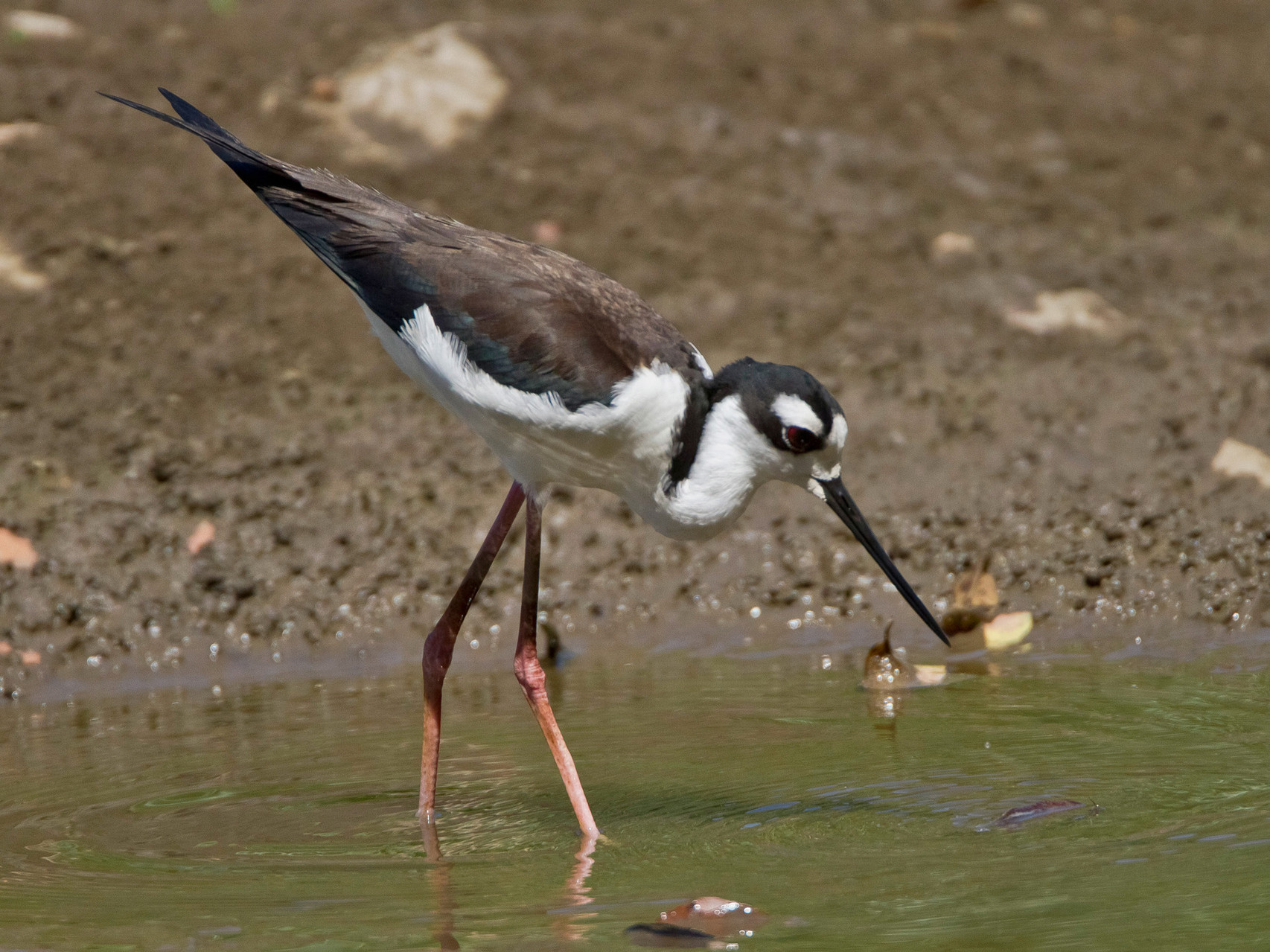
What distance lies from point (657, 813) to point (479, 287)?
4.98 ft

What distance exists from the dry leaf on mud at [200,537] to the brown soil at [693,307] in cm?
4

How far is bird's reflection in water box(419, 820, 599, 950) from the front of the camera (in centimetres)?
329

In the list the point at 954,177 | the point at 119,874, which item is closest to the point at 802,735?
the point at 119,874

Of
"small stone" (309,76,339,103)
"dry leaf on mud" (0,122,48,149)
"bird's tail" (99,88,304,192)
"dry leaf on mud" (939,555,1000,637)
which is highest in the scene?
"small stone" (309,76,339,103)

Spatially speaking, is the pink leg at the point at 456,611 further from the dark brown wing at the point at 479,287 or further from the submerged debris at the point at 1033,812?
the submerged debris at the point at 1033,812

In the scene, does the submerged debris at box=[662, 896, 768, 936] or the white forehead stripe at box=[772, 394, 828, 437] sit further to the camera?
the white forehead stripe at box=[772, 394, 828, 437]

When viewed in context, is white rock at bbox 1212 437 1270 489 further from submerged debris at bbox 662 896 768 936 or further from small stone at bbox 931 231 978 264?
submerged debris at bbox 662 896 768 936

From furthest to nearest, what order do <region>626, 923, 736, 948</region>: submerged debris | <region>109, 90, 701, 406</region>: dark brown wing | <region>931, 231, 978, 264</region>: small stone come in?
<region>931, 231, 978, 264</region>: small stone < <region>109, 90, 701, 406</region>: dark brown wing < <region>626, 923, 736, 948</region>: submerged debris

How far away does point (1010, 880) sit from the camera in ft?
11.2

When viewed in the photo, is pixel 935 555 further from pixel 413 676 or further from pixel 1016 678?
pixel 413 676

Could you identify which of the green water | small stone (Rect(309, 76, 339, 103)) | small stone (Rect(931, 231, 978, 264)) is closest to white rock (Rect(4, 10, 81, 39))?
small stone (Rect(309, 76, 339, 103))

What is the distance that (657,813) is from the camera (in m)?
4.20

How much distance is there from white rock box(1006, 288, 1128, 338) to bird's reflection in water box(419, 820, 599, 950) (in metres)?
3.91

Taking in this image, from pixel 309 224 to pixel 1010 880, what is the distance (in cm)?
274
